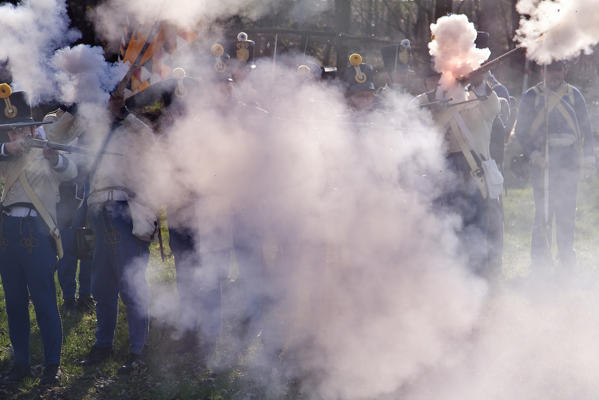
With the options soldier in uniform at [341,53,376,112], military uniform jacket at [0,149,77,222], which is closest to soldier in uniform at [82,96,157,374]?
military uniform jacket at [0,149,77,222]

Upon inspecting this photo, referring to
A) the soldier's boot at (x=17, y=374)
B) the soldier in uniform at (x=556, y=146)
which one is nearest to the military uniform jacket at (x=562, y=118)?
the soldier in uniform at (x=556, y=146)

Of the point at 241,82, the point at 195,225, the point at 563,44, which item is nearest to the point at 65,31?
the point at 241,82

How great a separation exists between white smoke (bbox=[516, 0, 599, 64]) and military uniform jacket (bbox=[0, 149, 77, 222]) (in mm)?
3478

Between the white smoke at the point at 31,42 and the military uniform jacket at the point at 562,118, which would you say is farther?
the military uniform jacket at the point at 562,118

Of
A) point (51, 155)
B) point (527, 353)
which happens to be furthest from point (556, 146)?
point (51, 155)

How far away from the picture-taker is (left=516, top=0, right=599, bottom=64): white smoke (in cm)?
514

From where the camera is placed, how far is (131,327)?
5941 millimetres

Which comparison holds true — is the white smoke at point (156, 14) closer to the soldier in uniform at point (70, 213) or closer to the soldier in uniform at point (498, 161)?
the soldier in uniform at point (70, 213)

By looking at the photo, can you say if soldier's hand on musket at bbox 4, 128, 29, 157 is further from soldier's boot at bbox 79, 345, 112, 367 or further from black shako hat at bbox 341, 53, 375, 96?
black shako hat at bbox 341, 53, 375, 96

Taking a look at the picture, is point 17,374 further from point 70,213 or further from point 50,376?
point 70,213

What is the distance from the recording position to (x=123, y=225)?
19.0 ft

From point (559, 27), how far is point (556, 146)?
128 inches

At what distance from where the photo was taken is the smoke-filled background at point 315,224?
5555 millimetres

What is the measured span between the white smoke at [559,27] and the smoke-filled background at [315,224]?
3 centimetres
